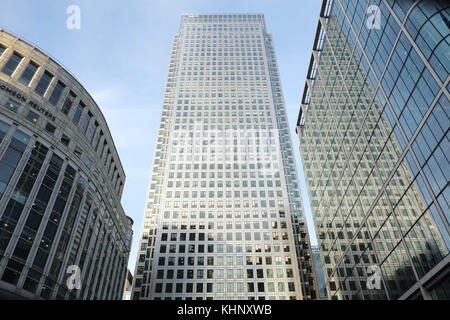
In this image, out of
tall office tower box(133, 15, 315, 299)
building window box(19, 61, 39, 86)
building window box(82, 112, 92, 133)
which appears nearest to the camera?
building window box(19, 61, 39, 86)

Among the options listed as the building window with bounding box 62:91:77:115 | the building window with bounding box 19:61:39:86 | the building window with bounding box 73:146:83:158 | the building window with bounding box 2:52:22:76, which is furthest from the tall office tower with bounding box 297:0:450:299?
the building window with bounding box 2:52:22:76

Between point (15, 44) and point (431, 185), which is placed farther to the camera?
point (15, 44)

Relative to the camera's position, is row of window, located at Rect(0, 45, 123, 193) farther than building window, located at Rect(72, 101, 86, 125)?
No

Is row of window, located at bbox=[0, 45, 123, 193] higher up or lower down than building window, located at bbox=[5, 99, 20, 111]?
higher up

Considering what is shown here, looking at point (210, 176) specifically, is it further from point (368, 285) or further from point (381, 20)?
point (381, 20)

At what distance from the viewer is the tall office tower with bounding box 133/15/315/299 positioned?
8075 centimetres

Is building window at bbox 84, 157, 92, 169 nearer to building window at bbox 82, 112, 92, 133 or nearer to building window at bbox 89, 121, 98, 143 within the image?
building window at bbox 89, 121, 98, 143

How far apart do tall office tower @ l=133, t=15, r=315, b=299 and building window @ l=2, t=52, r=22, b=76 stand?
5826cm

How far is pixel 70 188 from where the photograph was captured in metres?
40.8

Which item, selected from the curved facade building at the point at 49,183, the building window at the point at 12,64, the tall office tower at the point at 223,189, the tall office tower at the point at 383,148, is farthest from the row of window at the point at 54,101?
the tall office tower at the point at 223,189

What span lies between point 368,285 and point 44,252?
37.2 m

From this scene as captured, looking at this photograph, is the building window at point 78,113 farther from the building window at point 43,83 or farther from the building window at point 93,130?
the building window at point 43,83

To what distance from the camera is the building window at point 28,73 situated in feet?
129
